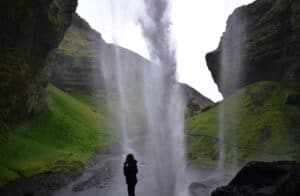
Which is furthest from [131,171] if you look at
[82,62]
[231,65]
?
[82,62]

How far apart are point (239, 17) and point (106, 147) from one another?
38571 mm

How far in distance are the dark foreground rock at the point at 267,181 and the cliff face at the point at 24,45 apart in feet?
114

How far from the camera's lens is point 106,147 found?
279ft

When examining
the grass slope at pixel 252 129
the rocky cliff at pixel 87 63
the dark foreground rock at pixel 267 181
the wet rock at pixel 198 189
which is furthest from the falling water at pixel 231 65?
the dark foreground rock at pixel 267 181

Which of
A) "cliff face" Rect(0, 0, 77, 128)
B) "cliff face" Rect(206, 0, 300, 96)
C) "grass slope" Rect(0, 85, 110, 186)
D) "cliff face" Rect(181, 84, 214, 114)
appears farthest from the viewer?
"cliff face" Rect(181, 84, 214, 114)

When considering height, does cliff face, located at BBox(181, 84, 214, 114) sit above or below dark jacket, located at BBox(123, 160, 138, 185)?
above

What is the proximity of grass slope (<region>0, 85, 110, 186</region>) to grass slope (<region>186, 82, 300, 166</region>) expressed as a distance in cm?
1775

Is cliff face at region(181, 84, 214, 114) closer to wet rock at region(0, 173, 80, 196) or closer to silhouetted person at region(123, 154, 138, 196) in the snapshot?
wet rock at region(0, 173, 80, 196)

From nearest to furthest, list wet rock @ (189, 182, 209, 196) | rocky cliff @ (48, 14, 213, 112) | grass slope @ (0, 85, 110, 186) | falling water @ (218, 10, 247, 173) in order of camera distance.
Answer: wet rock @ (189, 182, 209, 196)
grass slope @ (0, 85, 110, 186)
falling water @ (218, 10, 247, 173)
rocky cliff @ (48, 14, 213, 112)

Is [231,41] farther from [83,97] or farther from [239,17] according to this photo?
[83,97]

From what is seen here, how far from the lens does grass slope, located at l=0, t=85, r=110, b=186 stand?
5335cm

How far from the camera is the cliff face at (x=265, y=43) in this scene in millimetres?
72938

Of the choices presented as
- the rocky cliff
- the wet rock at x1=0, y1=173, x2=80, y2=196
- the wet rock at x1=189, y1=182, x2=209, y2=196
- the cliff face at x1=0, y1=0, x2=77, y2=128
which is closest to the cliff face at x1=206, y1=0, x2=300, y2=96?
the rocky cliff

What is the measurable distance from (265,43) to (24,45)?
139 ft
